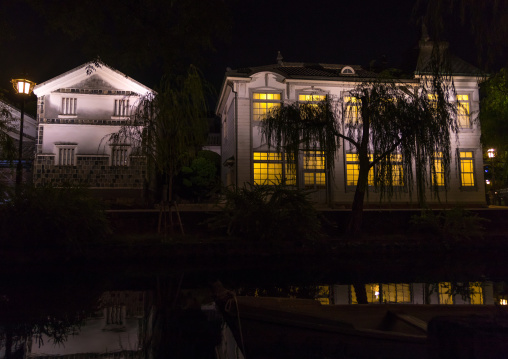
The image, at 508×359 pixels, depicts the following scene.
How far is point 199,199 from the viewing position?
2408cm

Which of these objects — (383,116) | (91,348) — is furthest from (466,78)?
(91,348)

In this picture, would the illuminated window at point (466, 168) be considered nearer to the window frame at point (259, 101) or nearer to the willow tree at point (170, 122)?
the window frame at point (259, 101)

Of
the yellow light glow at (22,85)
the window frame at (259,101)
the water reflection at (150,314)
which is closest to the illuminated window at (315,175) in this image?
the window frame at (259,101)

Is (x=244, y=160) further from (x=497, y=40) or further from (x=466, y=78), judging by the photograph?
(x=497, y=40)

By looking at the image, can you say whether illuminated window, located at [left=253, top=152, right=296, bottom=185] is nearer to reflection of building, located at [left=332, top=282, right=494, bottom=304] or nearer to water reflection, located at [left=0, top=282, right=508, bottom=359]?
water reflection, located at [left=0, top=282, right=508, bottom=359]

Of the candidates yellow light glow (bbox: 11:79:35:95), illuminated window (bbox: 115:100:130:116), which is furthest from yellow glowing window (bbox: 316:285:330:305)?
illuminated window (bbox: 115:100:130:116)

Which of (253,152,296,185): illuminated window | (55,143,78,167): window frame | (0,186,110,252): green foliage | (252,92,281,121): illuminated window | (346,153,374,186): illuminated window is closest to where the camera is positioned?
(0,186,110,252): green foliage

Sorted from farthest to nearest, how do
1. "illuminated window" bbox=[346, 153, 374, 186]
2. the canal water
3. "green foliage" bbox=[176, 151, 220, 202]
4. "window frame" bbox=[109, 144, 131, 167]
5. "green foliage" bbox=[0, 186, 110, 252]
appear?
"green foliage" bbox=[176, 151, 220, 202] → "window frame" bbox=[109, 144, 131, 167] → "illuminated window" bbox=[346, 153, 374, 186] → "green foliage" bbox=[0, 186, 110, 252] → the canal water

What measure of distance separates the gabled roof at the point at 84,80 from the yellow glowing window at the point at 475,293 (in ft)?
60.0

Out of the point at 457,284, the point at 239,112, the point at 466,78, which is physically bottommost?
the point at 457,284

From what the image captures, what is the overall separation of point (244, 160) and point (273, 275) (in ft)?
33.5

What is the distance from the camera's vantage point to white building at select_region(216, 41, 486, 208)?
20.0 meters

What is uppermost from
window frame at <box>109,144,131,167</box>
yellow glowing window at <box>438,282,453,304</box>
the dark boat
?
window frame at <box>109,144,131,167</box>

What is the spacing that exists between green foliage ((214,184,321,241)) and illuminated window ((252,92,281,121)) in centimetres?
781
